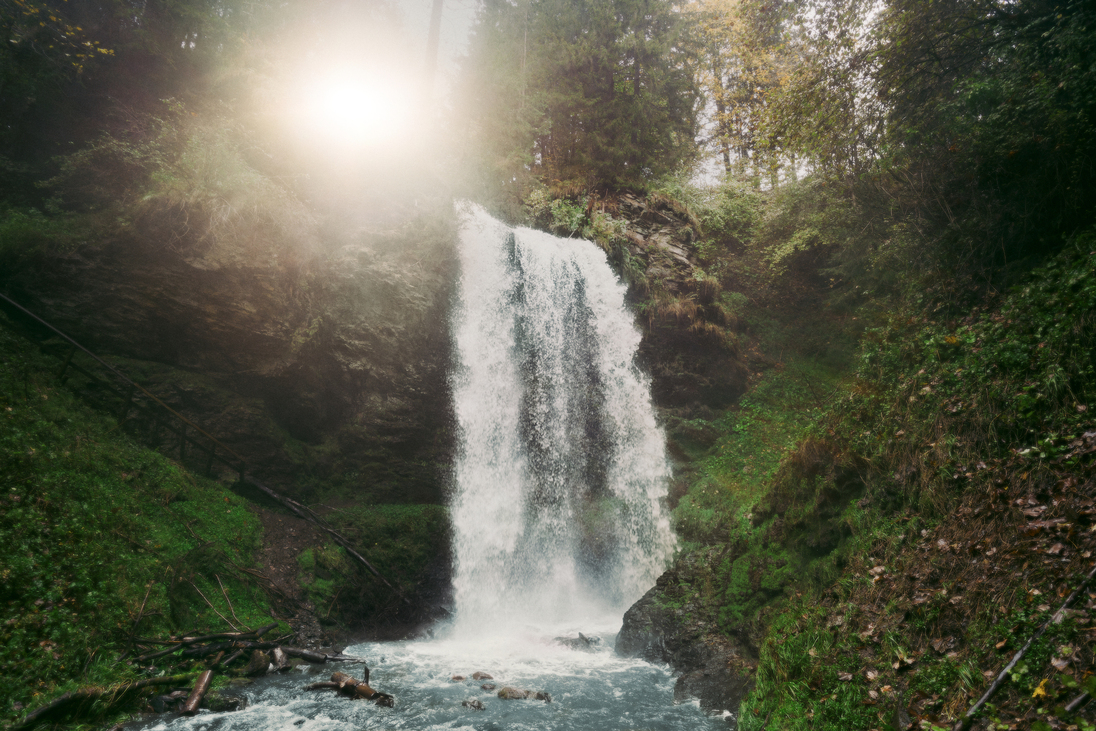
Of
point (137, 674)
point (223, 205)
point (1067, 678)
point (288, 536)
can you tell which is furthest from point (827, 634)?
point (223, 205)

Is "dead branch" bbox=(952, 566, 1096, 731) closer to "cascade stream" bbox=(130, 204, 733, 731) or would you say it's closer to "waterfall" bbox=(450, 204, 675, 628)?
"cascade stream" bbox=(130, 204, 733, 731)

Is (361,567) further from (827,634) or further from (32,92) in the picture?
(32,92)

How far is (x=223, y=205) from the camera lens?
1002 centimetres

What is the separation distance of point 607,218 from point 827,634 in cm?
1344

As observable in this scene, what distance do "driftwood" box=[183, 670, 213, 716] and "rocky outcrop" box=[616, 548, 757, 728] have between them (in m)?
5.76

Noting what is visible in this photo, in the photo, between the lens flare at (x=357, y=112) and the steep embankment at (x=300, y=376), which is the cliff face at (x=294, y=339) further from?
the lens flare at (x=357, y=112)

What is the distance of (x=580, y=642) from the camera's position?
28.6 feet

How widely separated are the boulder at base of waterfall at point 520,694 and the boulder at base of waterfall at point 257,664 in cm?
336

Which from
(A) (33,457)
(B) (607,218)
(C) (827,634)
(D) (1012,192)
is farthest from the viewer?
(B) (607,218)

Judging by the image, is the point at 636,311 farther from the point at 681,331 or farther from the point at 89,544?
the point at 89,544

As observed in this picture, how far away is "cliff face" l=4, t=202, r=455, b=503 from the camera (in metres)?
9.34

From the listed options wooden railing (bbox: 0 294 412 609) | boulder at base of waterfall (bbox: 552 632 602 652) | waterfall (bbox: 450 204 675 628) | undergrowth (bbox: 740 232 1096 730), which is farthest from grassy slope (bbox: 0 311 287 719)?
undergrowth (bbox: 740 232 1096 730)

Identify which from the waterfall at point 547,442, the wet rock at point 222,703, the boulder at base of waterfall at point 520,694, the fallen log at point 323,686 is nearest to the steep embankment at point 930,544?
the boulder at base of waterfall at point 520,694

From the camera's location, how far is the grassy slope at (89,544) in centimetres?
508
